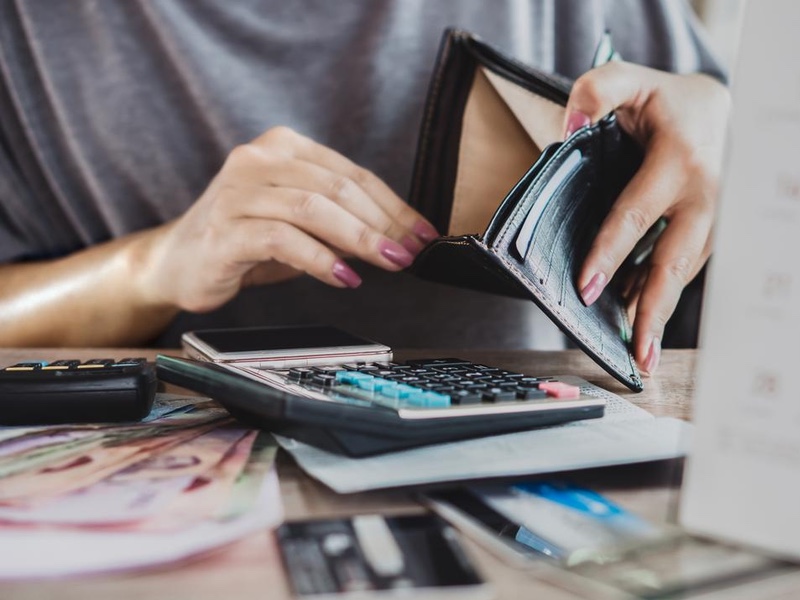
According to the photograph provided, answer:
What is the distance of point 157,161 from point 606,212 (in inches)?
25.2

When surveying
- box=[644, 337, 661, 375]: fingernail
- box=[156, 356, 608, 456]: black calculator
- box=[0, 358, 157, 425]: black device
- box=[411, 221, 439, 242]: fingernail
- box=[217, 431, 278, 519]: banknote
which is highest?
box=[411, 221, 439, 242]: fingernail

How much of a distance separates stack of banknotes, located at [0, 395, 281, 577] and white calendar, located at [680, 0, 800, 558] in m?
0.17

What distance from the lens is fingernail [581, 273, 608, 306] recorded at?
496 millimetres

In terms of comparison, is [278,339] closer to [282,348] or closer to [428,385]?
[282,348]

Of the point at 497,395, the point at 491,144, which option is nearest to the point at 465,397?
the point at 497,395

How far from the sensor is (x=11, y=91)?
972 millimetres

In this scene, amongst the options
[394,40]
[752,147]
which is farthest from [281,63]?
[752,147]

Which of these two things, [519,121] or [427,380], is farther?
[519,121]

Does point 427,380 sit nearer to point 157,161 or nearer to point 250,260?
point 250,260

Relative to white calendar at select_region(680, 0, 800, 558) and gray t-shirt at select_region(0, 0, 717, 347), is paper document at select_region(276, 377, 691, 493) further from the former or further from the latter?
gray t-shirt at select_region(0, 0, 717, 347)

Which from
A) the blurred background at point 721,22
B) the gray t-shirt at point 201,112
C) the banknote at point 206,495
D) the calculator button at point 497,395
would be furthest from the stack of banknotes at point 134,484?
the blurred background at point 721,22

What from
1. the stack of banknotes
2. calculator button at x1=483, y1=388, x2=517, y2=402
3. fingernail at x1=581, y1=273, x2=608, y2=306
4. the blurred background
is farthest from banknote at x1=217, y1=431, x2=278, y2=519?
the blurred background

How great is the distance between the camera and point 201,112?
1.00m

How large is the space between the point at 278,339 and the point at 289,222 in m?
0.11
